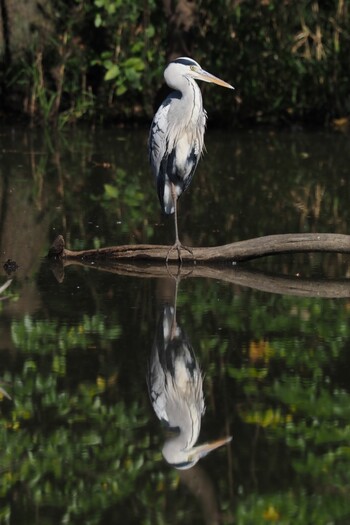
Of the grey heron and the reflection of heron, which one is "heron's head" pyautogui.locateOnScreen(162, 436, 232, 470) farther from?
the grey heron

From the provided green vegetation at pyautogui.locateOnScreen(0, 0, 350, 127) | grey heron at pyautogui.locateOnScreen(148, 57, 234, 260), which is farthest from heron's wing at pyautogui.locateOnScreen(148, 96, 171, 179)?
green vegetation at pyautogui.locateOnScreen(0, 0, 350, 127)

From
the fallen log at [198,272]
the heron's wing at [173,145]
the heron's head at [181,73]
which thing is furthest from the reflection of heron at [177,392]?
the heron's head at [181,73]

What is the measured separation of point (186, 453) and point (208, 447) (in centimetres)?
10

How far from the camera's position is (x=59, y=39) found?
57.4 ft

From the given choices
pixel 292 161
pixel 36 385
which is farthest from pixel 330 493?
pixel 292 161

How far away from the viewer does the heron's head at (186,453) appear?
460 centimetres

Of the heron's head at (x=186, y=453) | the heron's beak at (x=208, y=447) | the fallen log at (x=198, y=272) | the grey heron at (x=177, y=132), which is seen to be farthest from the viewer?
the grey heron at (x=177, y=132)

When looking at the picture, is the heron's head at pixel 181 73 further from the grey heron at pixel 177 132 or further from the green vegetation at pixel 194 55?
the green vegetation at pixel 194 55

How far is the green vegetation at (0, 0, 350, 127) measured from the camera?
17047 millimetres

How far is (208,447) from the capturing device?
4.75 m

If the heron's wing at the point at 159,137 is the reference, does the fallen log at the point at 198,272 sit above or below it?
below

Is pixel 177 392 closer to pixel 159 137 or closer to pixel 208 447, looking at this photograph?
pixel 208 447

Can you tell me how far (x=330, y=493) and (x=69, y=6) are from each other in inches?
571

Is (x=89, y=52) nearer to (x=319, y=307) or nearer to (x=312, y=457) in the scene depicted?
(x=319, y=307)
